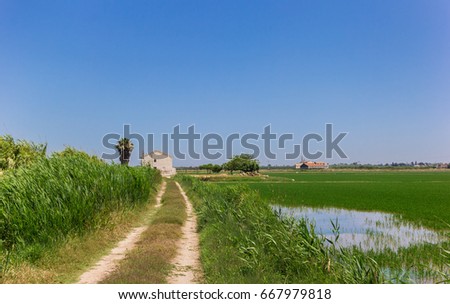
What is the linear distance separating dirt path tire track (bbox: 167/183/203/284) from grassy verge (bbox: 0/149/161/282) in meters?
2.11

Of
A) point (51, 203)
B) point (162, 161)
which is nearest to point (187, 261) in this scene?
point (51, 203)

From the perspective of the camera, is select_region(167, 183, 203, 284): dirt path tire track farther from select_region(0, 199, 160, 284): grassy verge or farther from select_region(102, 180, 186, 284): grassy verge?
select_region(0, 199, 160, 284): grassy verge

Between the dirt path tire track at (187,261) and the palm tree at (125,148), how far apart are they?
5193 cm

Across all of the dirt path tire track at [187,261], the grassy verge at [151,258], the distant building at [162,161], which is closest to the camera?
the grassy verge at [151,258]

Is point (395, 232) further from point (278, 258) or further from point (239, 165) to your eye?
point (239, 165)

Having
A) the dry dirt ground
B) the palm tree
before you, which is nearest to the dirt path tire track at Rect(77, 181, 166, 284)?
the dry dirt ground

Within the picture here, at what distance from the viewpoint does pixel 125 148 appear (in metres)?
64.4

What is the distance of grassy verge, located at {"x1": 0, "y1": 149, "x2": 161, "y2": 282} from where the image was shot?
25.2ft

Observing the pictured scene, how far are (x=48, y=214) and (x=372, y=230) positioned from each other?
1232 cm

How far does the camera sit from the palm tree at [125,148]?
63.3m

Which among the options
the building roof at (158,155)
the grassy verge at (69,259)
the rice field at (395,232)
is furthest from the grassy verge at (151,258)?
the building roof at (158,155)

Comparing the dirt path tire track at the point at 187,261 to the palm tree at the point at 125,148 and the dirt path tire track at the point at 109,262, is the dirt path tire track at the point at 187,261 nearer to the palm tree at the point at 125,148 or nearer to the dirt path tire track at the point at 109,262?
the dirt path tire track at the point at 109,262
